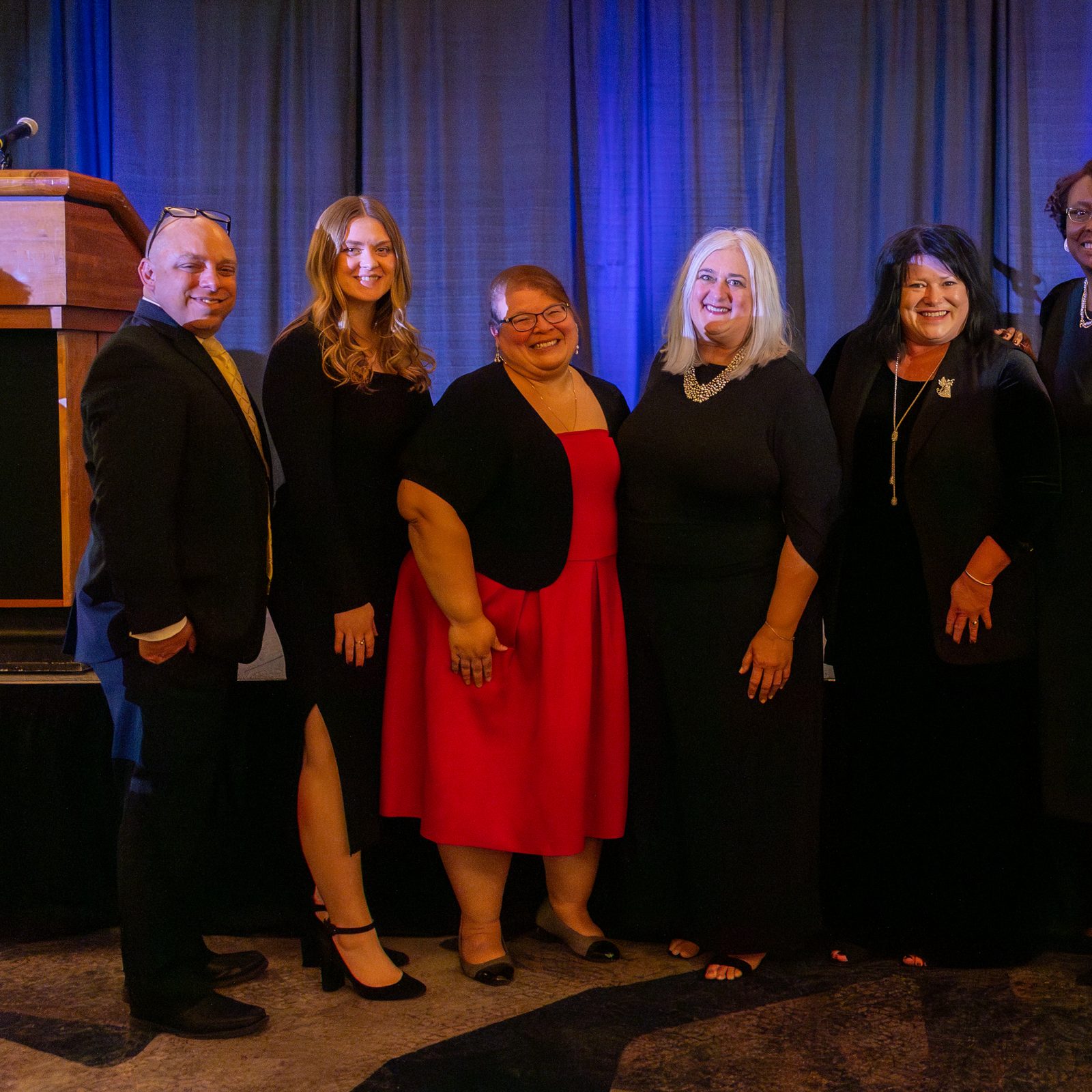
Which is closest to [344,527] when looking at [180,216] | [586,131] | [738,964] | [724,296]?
[180,216]

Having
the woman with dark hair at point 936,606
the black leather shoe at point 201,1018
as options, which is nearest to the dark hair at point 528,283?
the woman with dark hair at point 936,606

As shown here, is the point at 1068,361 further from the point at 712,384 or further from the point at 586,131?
the point at 586,131

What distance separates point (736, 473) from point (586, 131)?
1.94m

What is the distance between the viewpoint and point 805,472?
2031 millimetres

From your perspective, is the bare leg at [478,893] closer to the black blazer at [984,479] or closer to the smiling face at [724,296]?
the black blazer at [984,479]

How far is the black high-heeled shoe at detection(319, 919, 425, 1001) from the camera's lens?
6.95ft

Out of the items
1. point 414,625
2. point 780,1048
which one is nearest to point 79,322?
point 414,625

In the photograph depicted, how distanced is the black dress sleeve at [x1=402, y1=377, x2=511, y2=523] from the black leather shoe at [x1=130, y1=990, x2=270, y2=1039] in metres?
1.02

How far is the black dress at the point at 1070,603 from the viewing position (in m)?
2.10

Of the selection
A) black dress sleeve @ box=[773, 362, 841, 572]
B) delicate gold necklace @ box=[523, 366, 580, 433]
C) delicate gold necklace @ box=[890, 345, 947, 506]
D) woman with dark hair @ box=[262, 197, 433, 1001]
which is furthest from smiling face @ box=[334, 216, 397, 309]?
delicate gold necklace @ box=[890, 345, 947, 506]

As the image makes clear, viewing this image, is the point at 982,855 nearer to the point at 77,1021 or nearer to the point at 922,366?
the point at 922,366

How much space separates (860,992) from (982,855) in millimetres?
373

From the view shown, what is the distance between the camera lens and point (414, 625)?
216 cm

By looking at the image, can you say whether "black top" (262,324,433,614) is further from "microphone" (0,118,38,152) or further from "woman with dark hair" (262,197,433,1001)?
"microphone" (0,118,38,152)
